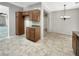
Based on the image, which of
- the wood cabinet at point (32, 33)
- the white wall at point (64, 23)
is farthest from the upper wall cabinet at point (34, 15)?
the white wall at point (64, 23)

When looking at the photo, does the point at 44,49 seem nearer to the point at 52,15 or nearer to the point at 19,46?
the point at 19,46

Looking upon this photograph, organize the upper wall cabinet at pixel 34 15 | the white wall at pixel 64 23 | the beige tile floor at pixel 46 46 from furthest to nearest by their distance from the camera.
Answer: the upper wall cabinet at pixel 34 15 < the beige tile floor at pixel 46 46 < the white wall at pixel 64 23

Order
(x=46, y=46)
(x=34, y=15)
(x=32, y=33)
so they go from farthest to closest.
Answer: (x=32, y=33) < (x=34, y=15) < (x=46, y=46)

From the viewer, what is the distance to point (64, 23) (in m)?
2.72

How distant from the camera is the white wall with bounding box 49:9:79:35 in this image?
8.32 feet

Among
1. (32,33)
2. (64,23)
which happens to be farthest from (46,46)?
(32,33)

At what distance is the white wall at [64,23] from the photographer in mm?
2537

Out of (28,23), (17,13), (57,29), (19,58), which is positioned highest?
(17,13)

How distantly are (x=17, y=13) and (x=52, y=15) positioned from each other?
79.5 inches

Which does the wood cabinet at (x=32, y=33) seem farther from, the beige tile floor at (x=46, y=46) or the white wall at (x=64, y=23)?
the white wall at (x=64, y=23)

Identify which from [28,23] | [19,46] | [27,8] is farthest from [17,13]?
[19,46]

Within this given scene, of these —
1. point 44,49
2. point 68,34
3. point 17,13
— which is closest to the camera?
point 68,34

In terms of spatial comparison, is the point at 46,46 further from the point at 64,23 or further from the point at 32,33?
the point at 32,33

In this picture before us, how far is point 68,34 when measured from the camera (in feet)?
8.93
